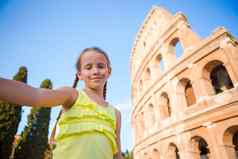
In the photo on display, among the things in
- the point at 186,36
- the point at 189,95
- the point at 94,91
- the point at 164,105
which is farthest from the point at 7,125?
the point at 94,91

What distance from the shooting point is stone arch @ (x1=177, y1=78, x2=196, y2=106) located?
458 inches

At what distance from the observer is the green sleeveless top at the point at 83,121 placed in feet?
3.63

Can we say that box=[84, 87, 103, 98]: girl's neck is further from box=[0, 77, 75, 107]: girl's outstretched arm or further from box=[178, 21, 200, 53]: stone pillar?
box=[178, 21, 200, 53]: stone pillar

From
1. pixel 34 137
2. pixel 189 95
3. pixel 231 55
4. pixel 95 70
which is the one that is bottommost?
pixel 95 70

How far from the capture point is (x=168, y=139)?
11727 mm

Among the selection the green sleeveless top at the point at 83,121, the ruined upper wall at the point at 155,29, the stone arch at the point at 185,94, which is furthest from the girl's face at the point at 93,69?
the ruined upper wall at the point at 155,29

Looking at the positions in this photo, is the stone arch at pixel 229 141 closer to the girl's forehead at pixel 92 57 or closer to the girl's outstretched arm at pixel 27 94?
the girl's forehead at pixel 92 57

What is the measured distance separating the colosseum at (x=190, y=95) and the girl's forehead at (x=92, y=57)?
9.12 m

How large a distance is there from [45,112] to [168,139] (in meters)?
12.0

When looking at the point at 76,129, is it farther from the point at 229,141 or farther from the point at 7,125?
the point at 7,125

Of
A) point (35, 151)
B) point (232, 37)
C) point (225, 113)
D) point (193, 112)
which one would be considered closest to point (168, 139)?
point (193, 112)

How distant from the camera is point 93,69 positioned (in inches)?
55.3

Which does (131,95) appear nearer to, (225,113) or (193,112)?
(193,112)

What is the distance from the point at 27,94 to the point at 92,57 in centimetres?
75
